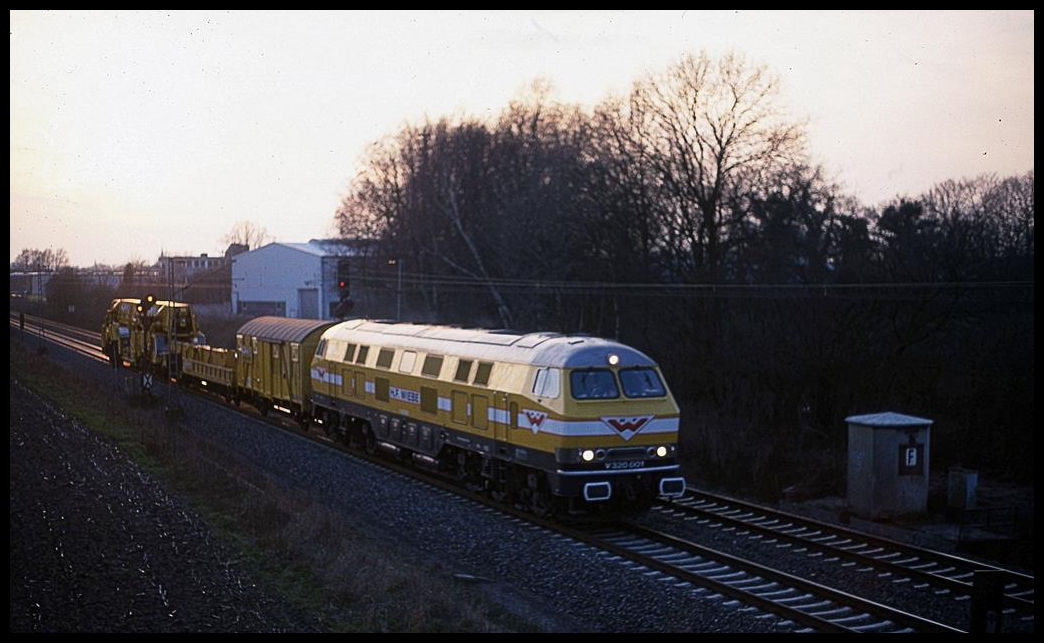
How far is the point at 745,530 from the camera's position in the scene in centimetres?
1655

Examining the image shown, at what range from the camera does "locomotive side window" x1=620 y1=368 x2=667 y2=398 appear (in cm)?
1673

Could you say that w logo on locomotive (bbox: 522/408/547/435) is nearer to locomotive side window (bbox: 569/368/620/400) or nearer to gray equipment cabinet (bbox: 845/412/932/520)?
locomotive side window (bbox: 569/368/620/400)

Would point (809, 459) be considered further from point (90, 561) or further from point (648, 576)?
point (90, 561)

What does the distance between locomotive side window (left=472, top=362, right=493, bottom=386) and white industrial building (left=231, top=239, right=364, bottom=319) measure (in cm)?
2518

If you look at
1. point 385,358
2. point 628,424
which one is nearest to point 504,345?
point 628,424

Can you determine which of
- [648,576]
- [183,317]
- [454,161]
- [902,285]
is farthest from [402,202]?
[648,576]

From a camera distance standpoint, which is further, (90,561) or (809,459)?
(809,459)

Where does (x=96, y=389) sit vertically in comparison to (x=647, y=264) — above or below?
below

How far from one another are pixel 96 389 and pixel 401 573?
83.0 feet

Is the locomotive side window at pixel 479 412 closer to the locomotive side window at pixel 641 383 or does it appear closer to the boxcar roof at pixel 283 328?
the locomotive side window at pixel 641 383

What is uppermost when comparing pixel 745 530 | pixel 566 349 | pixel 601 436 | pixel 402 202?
pixel 402 202

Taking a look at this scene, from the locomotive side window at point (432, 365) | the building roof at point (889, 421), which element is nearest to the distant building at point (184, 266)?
the locomotive side window at point (432, 365)
